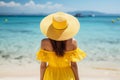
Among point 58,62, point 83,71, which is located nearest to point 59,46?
point 58,62

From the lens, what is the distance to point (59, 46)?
108 inches

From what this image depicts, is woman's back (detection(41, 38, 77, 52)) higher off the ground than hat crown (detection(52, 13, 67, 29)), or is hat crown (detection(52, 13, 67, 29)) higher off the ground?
hat crown (detection(52, 13, 67, 29))

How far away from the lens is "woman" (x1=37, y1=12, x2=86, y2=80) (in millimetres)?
2693

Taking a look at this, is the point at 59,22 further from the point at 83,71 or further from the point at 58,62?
the point at 83,71

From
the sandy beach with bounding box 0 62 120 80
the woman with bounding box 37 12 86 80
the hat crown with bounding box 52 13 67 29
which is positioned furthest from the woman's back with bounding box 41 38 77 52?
the sandy beach with bounding box 0 62 120 80

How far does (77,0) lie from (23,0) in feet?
10.4

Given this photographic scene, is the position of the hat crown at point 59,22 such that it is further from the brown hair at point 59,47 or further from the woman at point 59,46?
the brown hair at point 59,47

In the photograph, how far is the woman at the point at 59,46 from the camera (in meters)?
2.69

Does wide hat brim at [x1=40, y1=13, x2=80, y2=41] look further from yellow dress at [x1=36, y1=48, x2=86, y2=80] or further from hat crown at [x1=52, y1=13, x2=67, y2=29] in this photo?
yellow dress at [x1=36, y1=48, x2=86, y2=80]

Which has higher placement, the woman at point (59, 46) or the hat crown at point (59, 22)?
the hat crown at point (59, 22)

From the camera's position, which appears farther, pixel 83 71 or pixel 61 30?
pixel 83 71

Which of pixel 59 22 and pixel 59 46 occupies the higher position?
pixel 59 22

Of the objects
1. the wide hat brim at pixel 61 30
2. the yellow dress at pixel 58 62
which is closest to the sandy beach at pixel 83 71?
the yellow dress at pixel 58 62

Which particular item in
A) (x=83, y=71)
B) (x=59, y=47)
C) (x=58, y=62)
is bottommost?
(x=83, y=71)
